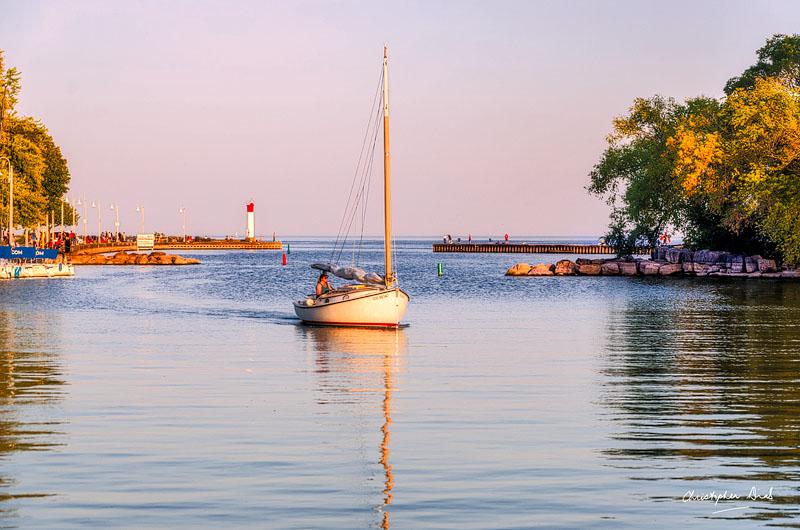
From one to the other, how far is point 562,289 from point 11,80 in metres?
51.6

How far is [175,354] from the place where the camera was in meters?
34.4

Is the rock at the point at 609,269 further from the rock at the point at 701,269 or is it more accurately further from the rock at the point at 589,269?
the rock at the point at 701,269

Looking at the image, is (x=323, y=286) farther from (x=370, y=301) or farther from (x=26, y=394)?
(x=26, y=394)

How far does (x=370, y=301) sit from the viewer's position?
44.3 meters

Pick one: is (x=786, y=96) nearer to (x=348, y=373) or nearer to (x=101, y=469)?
(x=348, y=373)

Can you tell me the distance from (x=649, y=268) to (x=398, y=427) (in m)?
96.4

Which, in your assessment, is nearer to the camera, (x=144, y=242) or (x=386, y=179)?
(x=386, y=179)

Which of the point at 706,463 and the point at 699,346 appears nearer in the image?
the point at 706,463

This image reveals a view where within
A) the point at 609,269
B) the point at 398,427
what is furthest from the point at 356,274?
the point at 609,269

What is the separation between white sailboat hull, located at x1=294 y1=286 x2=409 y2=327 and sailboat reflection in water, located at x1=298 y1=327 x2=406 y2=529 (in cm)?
39

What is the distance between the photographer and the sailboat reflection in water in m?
18.2

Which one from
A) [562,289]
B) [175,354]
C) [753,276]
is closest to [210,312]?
[175,354]

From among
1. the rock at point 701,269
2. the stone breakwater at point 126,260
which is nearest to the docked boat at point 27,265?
the stone breakwater at point 126,260

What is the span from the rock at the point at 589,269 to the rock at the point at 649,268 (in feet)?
14.0
